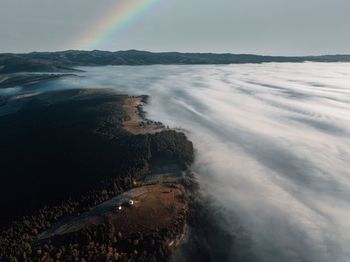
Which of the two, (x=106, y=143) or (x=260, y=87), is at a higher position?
(x=106, y=143)

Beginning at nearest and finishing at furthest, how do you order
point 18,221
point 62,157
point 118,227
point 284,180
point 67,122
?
point 118,227
point 18,221
point 284,180
point 62,157
point 67,122

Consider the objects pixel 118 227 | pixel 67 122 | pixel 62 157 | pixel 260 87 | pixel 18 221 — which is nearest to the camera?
pixel 118 227

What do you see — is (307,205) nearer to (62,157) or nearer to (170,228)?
(170,228)

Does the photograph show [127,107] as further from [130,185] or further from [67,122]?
[130,185]

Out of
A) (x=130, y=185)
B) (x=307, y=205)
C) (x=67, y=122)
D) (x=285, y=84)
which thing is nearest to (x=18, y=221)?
(x=130, y=185)

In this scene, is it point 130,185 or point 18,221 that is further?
point 130,185

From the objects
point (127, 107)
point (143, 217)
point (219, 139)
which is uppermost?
point (143, 217)
